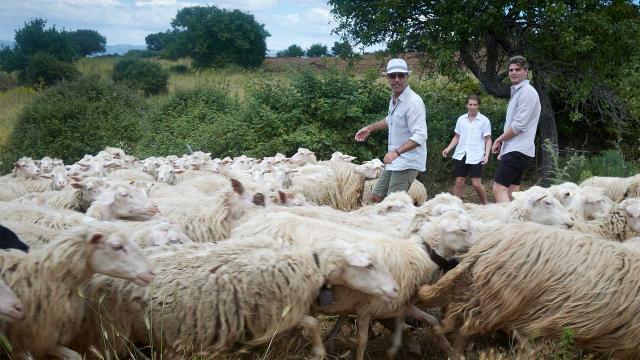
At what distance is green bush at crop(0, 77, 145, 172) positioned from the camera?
52.2 feet

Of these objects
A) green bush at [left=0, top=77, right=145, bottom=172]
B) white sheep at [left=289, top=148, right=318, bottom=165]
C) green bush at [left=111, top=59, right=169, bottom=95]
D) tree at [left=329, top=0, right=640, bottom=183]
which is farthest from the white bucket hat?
green bush at [left=111, top=59, right=169, bottom=95]

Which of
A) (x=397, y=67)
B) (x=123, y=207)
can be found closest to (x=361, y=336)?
(x=123, y=207)

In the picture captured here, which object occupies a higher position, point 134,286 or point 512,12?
point 512,12

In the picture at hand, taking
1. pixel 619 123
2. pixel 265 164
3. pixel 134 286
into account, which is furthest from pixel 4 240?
pixel 619 123

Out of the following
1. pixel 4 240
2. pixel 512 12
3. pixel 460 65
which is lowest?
pixel 4 240

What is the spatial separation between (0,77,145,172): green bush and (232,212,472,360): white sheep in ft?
40.5

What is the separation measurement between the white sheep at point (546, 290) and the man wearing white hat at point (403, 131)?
6.28 ft

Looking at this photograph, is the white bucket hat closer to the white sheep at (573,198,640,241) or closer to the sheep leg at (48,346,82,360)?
the white sheep at (573,198,640,241)

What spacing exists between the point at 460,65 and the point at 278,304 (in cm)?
981

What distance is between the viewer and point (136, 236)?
4762 millimetres

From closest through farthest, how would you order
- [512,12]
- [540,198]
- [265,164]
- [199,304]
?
[199,304] → [540,198] → [265,164] → [512,12]

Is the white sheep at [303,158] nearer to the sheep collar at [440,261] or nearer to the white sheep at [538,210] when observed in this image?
the white sheep at [538,210]

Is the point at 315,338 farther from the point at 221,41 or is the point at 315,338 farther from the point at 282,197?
the point at 221,41

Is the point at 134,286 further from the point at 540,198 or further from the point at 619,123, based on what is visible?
the point at 619,123
